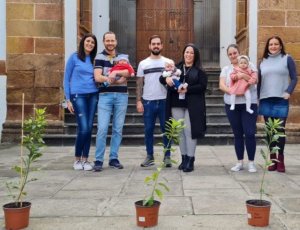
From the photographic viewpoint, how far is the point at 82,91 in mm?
5727

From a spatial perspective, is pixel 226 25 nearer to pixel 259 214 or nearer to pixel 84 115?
pixel 84 115

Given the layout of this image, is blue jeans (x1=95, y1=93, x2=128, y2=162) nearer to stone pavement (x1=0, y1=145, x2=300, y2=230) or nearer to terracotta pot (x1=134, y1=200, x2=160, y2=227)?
stone pavement (x1=0, y1=145, x2=300, y2=230)

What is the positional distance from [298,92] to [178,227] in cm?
629

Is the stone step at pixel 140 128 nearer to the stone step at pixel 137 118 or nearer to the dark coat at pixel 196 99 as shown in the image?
the stone step at pixel 137 118

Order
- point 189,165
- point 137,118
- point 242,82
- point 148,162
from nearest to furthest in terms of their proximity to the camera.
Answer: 1. point 242,82
2. point 189,165
3. point 148,162
4. point 137,118

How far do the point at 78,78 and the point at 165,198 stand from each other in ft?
7.71

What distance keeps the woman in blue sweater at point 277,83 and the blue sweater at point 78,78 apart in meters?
2.25

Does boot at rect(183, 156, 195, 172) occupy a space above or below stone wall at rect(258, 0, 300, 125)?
below

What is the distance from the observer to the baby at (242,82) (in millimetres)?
5551

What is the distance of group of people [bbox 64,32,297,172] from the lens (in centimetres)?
561

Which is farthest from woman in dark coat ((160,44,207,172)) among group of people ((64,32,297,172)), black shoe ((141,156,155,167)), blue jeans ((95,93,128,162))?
blue jeans ((95,93,128,162))

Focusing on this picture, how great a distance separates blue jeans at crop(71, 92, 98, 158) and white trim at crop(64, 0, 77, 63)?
3462mm

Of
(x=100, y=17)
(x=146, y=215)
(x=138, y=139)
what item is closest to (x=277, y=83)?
(x=146, y=215)

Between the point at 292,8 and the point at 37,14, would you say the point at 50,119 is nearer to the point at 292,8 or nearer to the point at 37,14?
the point at 37,14
